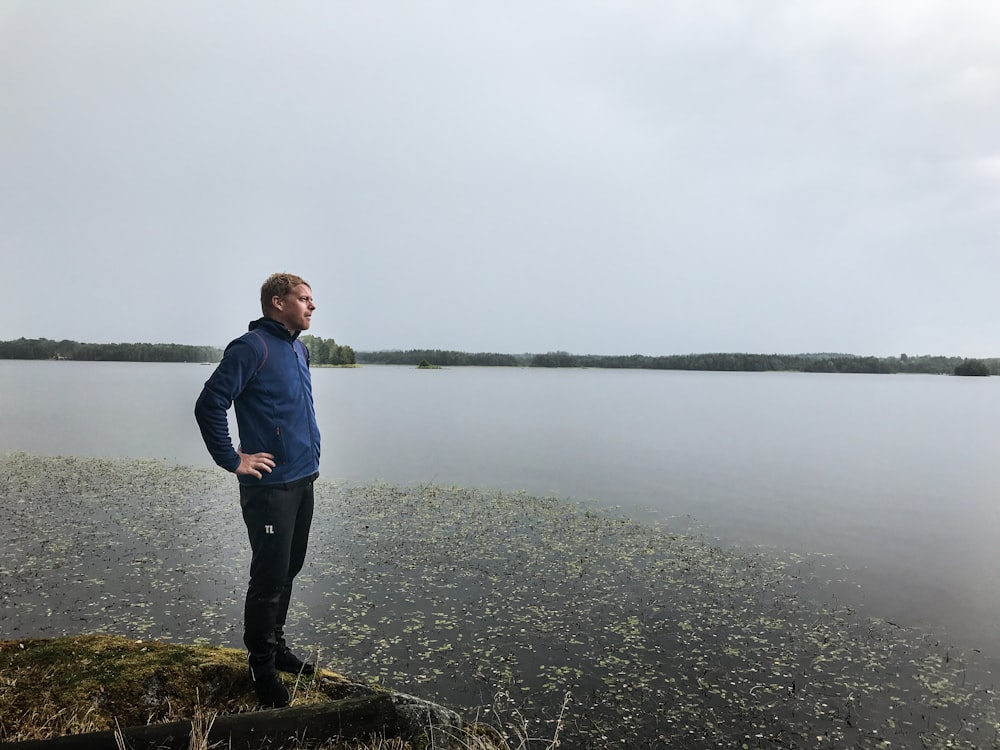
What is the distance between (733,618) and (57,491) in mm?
10796

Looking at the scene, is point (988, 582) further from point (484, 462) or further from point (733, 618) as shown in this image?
point (484, 462)

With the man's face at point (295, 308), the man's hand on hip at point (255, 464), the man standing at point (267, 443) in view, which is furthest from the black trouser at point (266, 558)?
the man's face at point (295, 308)

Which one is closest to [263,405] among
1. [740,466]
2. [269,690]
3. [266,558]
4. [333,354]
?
[266,558]

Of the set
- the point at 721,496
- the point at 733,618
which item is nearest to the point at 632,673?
the point at 733,618

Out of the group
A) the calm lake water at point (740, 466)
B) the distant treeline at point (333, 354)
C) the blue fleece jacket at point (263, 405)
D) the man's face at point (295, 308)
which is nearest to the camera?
the blue fleece jacket at point (263, 405)

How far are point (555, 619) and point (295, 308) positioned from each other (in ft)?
12.1

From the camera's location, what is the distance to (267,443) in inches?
136

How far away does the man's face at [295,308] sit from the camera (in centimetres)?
359

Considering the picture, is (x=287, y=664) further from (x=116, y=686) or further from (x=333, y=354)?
(x=333, y=354)

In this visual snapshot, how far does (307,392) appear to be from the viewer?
3752 mm

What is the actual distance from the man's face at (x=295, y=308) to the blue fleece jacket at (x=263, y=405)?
0.06 meters

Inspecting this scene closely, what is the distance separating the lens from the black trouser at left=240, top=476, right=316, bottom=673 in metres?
3.41

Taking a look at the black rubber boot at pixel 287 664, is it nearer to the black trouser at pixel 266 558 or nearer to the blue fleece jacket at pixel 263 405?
the black trouser at pixel 266 558

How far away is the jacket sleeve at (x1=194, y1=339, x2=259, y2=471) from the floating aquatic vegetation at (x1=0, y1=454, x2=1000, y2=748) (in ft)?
7.37
